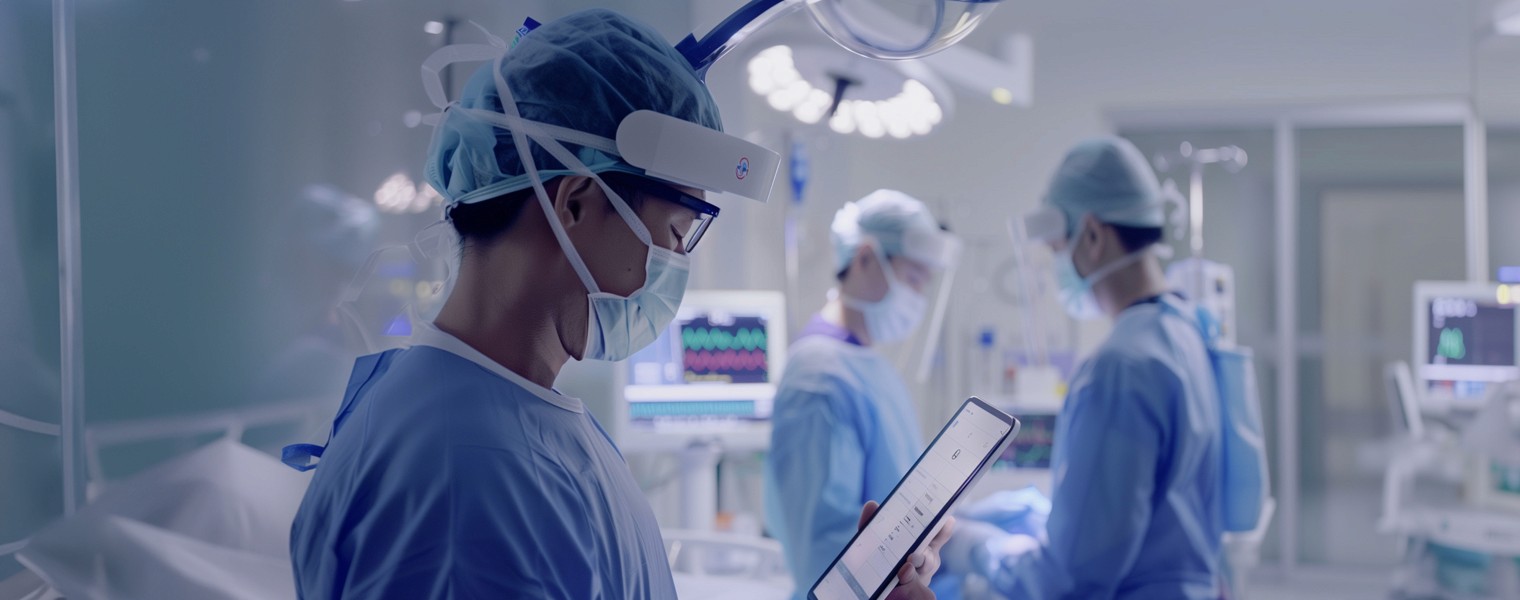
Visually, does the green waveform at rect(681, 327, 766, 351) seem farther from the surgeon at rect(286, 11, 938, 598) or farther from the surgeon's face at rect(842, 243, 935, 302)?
the surgeon at rect(286, 11, 938, 598)

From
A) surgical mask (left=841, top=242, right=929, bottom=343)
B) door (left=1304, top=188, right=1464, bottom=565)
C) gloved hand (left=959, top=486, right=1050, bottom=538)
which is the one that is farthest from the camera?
door (left=1304, top=188, right=1464, bottom=565)

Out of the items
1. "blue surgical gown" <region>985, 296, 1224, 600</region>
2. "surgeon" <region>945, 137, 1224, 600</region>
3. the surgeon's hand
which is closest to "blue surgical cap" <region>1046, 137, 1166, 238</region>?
"surgeon" <region>945, 137, 1224, 600</region>

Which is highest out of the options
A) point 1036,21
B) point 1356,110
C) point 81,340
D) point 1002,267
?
point 1036,21

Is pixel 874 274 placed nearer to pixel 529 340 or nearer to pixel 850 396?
pixel 850 396

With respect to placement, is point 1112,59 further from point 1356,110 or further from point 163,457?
point 163,457

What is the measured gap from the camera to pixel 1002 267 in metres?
4.30

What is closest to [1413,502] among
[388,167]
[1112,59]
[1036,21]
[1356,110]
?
Answer: [1356,110]

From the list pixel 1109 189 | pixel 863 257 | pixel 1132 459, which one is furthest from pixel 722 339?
pixel 1132 459

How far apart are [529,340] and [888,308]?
54.0 inches

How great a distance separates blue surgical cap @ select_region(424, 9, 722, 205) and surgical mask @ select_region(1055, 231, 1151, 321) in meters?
1.17

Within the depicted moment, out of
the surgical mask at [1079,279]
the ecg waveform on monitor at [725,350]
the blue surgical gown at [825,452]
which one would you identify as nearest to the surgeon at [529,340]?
the blue surgical gown at [825,452]

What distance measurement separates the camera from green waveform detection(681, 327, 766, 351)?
9.20 ft

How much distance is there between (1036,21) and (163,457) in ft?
13.0

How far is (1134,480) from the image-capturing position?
1550mm
